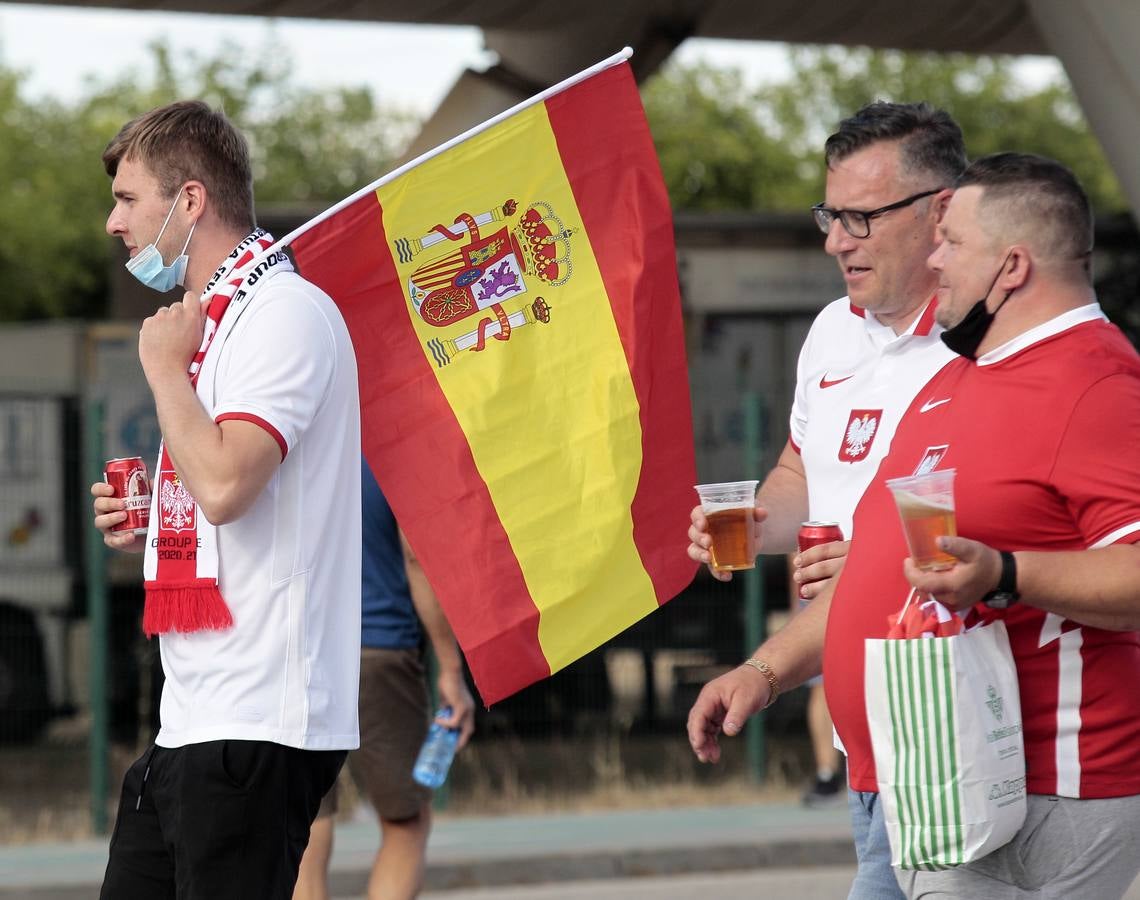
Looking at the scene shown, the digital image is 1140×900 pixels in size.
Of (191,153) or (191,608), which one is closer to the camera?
(191,608)

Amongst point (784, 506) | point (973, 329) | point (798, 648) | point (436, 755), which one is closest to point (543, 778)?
point (436, 755)

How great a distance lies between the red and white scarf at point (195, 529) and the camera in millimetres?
3379

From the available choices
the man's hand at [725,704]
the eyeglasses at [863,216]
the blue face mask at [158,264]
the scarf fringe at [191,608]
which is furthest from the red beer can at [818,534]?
the blue face mask at [158,264]

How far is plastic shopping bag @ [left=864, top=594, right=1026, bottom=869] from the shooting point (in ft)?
9.28

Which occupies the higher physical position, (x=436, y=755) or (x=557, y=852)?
(x=436, y=755)

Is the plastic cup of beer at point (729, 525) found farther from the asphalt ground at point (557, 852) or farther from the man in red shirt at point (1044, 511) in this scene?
the asphalt ground at point (557, 852)

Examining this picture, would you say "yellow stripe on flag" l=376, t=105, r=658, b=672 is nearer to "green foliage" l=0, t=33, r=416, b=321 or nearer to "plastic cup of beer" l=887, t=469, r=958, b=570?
"plastic cup of beer" l=887, t=469, r=958, b=570

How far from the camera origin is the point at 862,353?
3.94 m

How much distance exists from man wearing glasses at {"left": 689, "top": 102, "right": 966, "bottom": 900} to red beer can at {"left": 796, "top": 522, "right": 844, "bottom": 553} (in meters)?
0.02

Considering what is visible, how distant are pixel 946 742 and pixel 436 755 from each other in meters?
3.02

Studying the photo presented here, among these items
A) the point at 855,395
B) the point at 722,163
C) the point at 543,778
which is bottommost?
the point at 543,778

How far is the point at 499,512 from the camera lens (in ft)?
13.3

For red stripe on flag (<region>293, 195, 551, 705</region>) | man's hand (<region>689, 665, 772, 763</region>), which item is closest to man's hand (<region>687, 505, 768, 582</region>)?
man's hand (<region>689, 665, 772, 763</region>)

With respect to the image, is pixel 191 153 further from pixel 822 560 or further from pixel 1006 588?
pixel 1006 588
